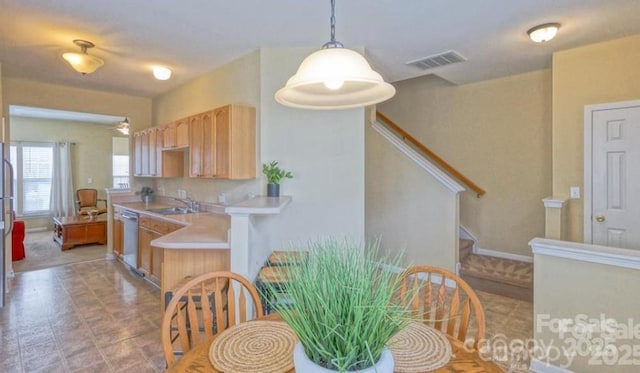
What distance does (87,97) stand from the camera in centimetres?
495

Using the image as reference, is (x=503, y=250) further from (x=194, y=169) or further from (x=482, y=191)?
(x=194, y=169)

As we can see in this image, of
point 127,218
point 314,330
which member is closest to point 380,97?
point 314,330

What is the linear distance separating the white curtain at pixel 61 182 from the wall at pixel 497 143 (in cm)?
810

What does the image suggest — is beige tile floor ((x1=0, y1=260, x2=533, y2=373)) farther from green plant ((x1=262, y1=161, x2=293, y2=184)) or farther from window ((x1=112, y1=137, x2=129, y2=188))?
window ((x1=112, y1=137, x2=129, y2=188))

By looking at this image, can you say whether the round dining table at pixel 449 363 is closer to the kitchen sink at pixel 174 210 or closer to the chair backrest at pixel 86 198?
the kitchen sink at pixel 174 210

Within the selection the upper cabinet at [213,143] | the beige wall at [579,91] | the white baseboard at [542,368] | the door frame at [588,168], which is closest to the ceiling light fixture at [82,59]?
the upper cabinet at [213,143]

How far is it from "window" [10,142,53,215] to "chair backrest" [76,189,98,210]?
835mm

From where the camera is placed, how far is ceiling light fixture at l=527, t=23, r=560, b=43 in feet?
9.15

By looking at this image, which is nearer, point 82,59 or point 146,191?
point 82,59

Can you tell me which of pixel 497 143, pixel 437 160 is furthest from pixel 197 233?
pixel 497 143

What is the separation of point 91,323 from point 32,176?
6675 millimetres

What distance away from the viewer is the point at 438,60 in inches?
145

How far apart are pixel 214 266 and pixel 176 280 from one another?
0.32m

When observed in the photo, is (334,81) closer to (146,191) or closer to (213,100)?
(213,100)
